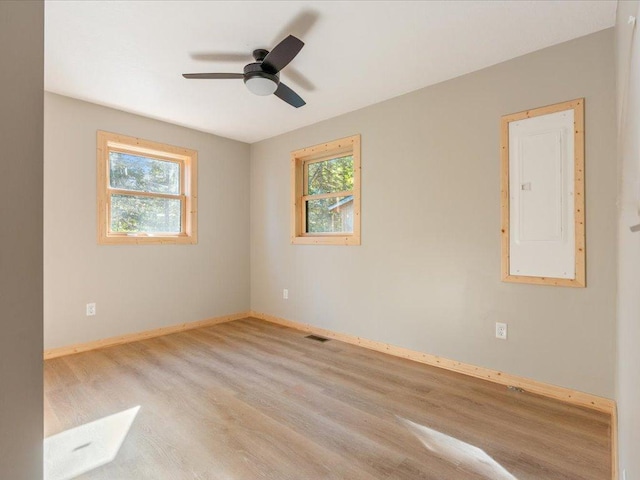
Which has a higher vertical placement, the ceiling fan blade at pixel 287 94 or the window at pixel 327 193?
the ceiling fan blade at pixel 287 94

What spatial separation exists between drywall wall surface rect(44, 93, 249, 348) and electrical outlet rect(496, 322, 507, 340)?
3.32 meters

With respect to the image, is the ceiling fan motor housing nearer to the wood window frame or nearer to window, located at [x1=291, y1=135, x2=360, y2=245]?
window, located at [x1=291, y1=135, x2=360, y2=245]

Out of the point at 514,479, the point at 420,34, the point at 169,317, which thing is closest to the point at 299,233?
the point at 169,317

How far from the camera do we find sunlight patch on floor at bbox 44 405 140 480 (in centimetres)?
162

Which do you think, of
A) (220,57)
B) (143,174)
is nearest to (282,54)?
(220,57)

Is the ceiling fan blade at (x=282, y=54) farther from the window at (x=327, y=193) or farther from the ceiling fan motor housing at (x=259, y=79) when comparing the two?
the window at (x=327, y=193)

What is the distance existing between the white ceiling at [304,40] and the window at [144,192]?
2.00 feet

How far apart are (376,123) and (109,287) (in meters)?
3.32

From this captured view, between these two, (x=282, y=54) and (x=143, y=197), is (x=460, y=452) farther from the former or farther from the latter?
(x=143, y=197)

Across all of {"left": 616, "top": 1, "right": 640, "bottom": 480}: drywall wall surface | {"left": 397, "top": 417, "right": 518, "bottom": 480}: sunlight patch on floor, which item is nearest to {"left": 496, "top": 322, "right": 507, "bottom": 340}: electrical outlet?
{"left": 397, "top": 417, "right": 518, "bottom": 480}: sunlight patch on floor

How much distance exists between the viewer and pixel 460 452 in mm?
1736

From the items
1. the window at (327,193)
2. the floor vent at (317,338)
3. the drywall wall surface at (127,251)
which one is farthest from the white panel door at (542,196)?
the drywall wall surface at (127,251)

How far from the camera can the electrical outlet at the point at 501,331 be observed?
256 centimetres

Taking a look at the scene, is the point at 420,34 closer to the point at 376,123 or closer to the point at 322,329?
the point at 376,123
